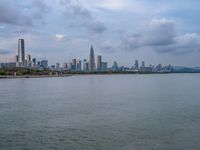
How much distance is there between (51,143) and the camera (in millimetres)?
18656

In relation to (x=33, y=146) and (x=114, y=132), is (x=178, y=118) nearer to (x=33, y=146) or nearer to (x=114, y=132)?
(x=114, y=132)

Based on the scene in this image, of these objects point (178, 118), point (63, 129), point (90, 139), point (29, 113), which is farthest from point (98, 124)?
point (29, 113)

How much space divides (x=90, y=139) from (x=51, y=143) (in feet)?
7.80

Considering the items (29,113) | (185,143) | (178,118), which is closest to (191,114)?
(178,118)

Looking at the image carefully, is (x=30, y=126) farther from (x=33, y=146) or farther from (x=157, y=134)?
(x=157, y=134)

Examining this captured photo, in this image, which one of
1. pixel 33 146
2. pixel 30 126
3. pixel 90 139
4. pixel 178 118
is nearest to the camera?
pixel 33 146

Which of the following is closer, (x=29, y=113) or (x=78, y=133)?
(x=78, y=133)

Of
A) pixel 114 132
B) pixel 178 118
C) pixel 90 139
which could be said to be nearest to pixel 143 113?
pixel 178 118

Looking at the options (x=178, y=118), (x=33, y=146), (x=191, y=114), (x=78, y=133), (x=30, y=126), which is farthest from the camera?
(x=191, y=114)

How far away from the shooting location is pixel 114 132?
21266 millimetres

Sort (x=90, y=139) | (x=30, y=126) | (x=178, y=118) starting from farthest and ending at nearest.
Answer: (x=178, y=118), (x=30, y=126), (x=90, y=139)

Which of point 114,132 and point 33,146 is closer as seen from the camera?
point 33,146

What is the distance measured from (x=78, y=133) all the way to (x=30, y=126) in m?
4.58

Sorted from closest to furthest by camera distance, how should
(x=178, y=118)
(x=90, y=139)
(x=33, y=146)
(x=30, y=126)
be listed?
1. (x=33, y=146)
2. (x=90, y=139)
3. (x=30, y=126)
4. (x=178, y=118)
